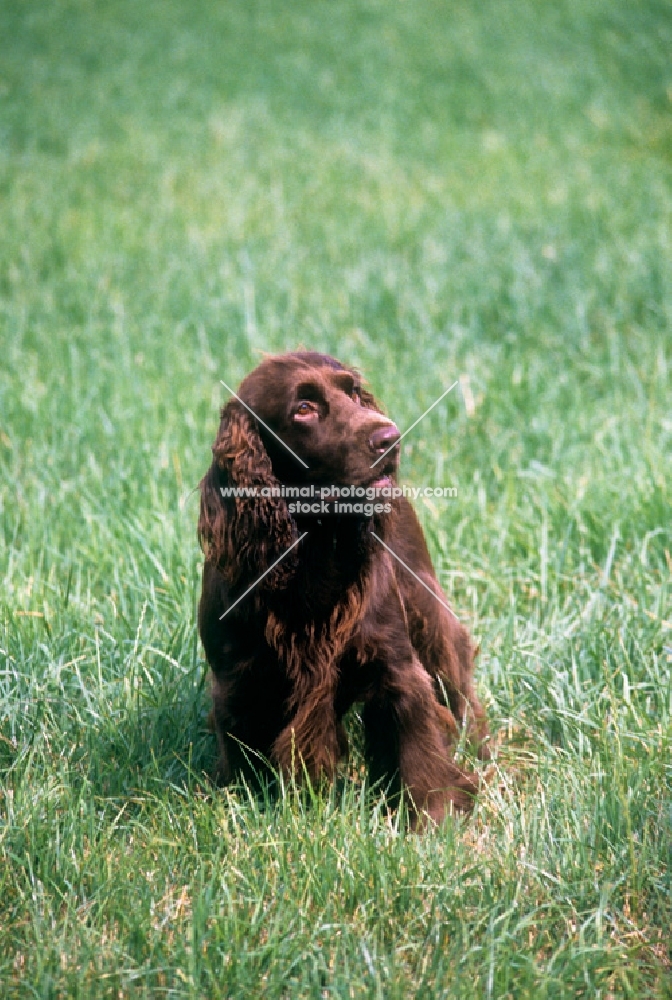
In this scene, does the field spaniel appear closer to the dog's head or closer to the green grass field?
the dog's head

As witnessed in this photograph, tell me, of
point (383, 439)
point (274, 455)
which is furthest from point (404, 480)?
point (383, 439)

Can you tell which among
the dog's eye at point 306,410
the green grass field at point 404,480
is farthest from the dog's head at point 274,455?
the green grass field at point 404,480

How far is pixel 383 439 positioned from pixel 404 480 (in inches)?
74.2

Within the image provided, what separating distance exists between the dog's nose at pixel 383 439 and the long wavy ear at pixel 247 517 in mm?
278

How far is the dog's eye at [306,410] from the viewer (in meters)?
2.54

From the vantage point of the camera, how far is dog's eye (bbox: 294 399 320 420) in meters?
2.54

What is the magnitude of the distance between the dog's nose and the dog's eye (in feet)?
0.60

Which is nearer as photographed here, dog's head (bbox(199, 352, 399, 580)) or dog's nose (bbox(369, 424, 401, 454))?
dog's nose (bbox(369, 424, 401, 454))

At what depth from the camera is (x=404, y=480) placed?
4.28 metres

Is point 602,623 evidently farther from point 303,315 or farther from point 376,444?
point 303,315

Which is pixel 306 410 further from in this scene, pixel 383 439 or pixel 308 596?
pixel 308 596

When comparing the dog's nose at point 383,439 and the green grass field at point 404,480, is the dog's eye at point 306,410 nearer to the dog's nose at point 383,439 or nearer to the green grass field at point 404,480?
the dog's nose at point 383,439

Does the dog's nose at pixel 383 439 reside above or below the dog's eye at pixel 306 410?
below

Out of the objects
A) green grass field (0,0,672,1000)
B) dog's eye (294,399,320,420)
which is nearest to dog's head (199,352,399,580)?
dog's eye (294,399,320,420)
